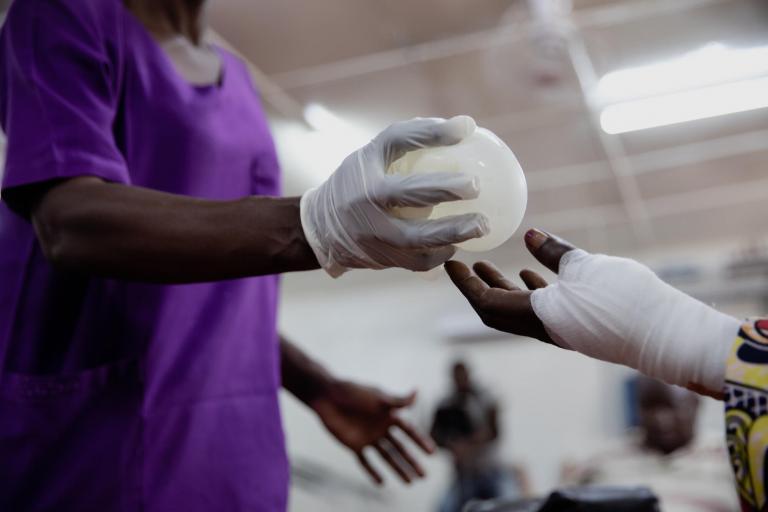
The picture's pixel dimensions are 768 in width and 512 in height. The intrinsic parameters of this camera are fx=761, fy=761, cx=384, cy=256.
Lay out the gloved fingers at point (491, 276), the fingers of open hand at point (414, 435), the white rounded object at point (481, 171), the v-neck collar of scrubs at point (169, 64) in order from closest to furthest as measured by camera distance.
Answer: the white rounded object at point (481, 171)
the gloved fingers at point (491, 276)
the v-neck collar of scrubs at point (169, 64)
the fingers of open hand at point (414, 435)

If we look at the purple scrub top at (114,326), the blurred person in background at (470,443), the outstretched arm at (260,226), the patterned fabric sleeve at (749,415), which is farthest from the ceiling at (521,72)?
the patterned fabric sleeve at (749,415)

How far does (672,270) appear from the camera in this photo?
19.9ft

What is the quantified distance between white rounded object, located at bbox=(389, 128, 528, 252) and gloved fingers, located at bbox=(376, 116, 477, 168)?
1.1 inches

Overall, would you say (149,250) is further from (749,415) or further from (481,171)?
(749,415)

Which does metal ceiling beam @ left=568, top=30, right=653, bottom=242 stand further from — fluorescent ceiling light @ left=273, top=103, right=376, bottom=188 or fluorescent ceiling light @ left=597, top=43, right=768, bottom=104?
fluorescent ceiling light @ left=273, top=103, right=376, bottom=188

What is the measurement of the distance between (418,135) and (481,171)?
85 mm

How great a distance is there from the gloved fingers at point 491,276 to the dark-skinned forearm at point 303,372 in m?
0.54

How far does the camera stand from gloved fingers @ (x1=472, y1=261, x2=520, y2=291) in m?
0.84

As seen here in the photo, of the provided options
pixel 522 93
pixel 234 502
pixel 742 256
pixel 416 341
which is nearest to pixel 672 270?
pixel 742 256

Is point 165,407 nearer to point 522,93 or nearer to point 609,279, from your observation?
point 609,279

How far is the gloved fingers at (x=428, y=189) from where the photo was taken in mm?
657

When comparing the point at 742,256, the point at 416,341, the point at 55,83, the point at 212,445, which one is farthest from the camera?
the point at 416,341

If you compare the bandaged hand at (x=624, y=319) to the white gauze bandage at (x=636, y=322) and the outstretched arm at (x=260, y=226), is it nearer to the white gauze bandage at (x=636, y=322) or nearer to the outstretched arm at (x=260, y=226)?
the white gauze bandage at (x=636, y=322)

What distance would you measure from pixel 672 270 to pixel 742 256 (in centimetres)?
55
